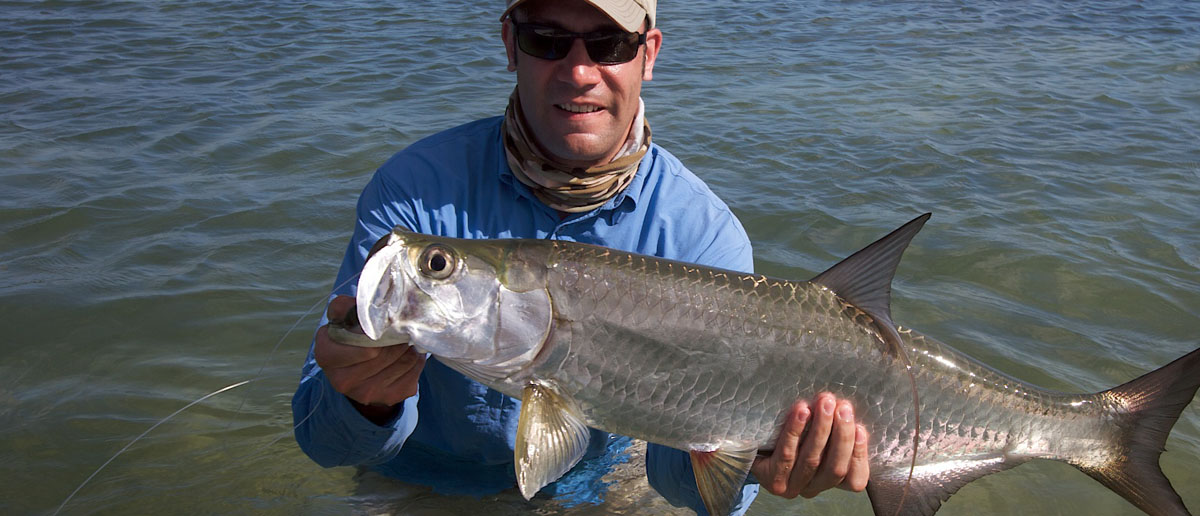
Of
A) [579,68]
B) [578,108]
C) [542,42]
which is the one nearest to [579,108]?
[578,108]

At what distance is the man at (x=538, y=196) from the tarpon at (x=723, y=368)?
13.5 inches

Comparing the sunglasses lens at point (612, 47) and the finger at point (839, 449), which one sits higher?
the sunglasses lens at point (612, 47)

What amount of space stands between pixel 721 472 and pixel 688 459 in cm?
50

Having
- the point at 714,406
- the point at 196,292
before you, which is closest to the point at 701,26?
the point at 196,292

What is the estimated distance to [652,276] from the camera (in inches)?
96.3

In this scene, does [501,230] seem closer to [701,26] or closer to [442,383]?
[442,383]

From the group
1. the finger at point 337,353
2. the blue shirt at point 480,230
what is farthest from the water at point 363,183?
the finger at point 337,353

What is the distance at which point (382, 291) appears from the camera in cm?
218

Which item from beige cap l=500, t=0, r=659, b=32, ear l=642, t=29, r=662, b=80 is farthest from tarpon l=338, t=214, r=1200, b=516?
ear l=642, t=29, r=662, b=80

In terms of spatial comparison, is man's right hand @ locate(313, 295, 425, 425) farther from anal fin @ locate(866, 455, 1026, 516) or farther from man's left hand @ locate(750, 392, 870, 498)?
anal fin @ locate(866, 455, 1026, 516)

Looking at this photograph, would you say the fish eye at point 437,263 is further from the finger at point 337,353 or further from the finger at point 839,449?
the finger at point 839,449

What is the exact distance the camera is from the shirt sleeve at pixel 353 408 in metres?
2.79

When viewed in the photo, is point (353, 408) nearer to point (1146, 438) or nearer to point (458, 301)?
point (458, 301)

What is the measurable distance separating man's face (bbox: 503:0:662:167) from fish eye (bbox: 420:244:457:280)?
2.93 feet
